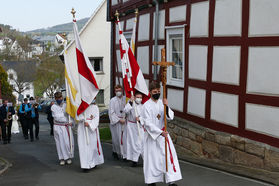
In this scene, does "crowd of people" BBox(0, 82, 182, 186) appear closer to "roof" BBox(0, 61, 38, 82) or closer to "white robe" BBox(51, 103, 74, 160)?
"white robe" BBox(51, 103, 74, 160)

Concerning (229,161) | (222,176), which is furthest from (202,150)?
(222,176)

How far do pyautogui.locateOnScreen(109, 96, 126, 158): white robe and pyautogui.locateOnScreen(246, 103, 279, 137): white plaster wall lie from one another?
3331mm

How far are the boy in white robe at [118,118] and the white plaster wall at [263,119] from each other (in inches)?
131

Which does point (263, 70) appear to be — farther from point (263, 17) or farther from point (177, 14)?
point (177, 14)

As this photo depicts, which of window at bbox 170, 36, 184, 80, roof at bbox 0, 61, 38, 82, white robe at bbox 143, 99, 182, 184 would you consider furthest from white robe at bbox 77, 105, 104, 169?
roof at bbox 0, 61, 38, 82

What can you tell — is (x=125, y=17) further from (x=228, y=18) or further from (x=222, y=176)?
(x=222, y=176)

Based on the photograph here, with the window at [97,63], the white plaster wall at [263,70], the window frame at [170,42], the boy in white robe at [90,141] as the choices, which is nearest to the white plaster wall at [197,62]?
the window frame at [170,42]

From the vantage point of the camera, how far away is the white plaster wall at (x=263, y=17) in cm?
869

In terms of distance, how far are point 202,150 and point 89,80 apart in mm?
3203

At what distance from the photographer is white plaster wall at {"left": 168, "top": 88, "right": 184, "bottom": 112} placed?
12789mm

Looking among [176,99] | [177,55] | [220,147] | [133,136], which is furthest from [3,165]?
[177,55]

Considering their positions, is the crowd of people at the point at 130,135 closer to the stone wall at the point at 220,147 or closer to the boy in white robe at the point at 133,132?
the boy in white robe at the point at 133,132

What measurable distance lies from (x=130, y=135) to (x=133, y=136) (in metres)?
0.07

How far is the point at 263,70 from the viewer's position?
902 centimetres
